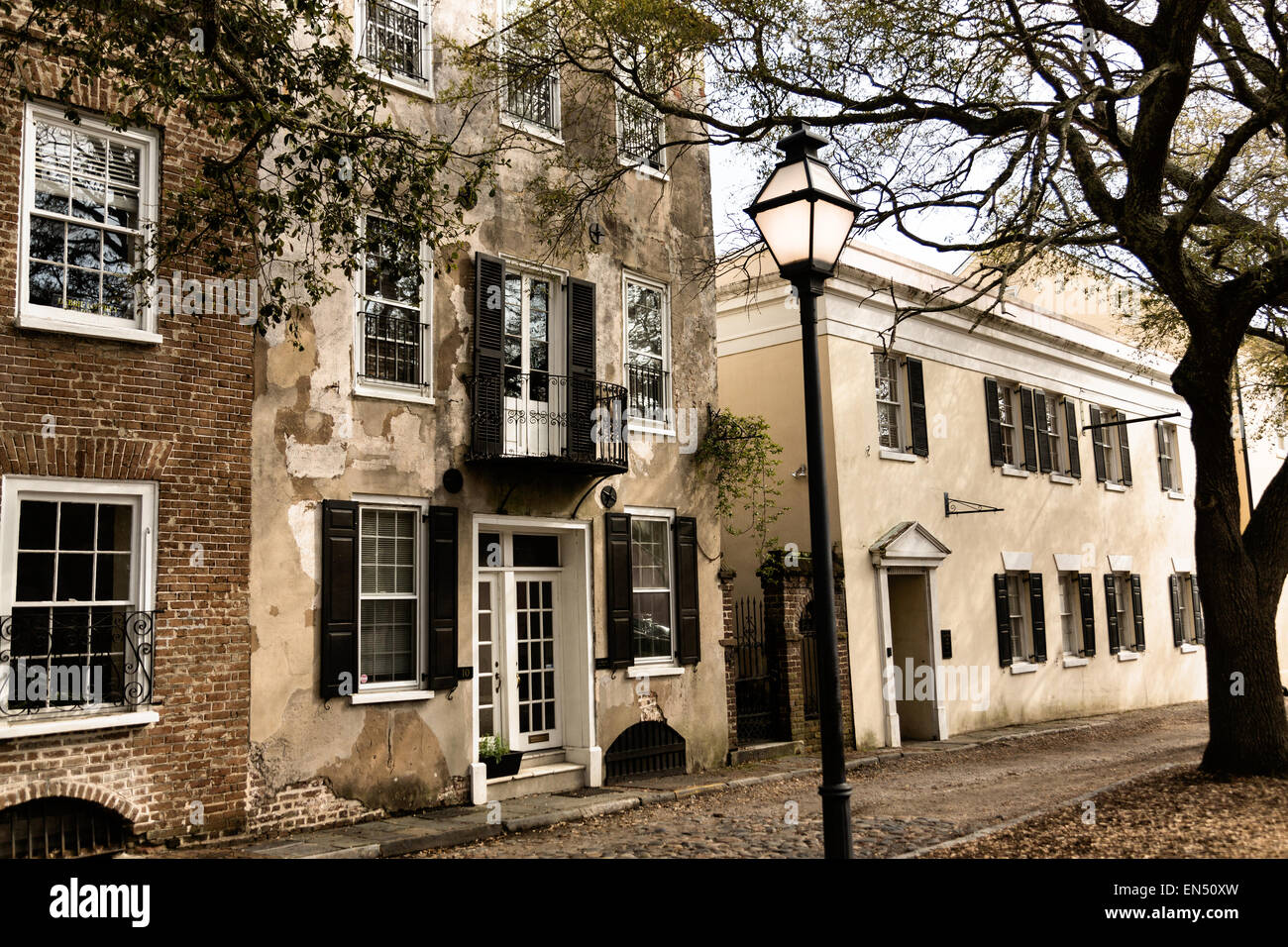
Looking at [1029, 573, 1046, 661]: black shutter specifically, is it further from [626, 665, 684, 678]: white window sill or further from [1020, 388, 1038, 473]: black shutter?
[626, 665, 684, 678]: white window sill

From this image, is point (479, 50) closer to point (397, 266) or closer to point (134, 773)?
point (397, 266)

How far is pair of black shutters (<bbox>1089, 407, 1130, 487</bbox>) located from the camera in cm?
2416

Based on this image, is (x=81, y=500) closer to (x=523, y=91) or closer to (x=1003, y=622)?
(x=523, y=91)

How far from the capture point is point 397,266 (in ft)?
29.0

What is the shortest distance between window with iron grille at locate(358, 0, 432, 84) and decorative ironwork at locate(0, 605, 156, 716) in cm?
634

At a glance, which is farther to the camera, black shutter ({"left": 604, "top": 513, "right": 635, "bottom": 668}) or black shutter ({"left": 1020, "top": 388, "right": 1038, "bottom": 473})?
black shutter ({"left": 1020, "top": 388, "right": 1038, "bottom": 473})

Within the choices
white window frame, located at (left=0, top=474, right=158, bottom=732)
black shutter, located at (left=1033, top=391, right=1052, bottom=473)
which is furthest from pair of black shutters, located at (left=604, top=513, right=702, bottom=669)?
black shutter, located at (left=1033, top=391, right=1052, bottom=473)

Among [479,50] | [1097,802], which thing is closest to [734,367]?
[479,50]

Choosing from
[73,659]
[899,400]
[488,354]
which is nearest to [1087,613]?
[899,400]

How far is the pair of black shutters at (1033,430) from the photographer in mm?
20703

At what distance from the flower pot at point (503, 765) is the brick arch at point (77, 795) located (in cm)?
383

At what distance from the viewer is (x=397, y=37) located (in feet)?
39.3

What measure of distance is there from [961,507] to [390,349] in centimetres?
1198
